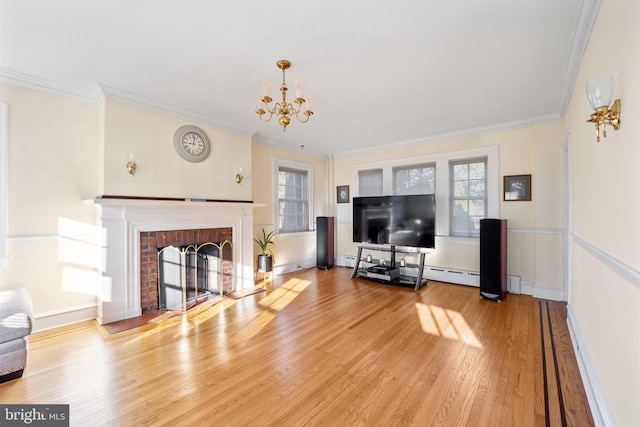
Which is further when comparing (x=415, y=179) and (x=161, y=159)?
(x=415, y=179)

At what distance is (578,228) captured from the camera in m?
2.58

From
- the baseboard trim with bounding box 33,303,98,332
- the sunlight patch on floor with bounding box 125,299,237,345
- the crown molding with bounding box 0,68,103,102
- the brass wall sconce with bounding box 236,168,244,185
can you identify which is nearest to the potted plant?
the sunlight patch on floor with bounding box 125,299,237,345

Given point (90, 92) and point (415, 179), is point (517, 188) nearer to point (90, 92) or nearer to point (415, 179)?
point (415, 179)

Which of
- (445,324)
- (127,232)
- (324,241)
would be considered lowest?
(445,324)

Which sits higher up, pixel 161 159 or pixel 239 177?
pixel 161 159

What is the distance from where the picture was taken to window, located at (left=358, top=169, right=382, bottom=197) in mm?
5582

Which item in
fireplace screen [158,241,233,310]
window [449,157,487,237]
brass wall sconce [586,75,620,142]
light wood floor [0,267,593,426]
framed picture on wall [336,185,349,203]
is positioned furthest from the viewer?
framed picture on wall [336,185,349,203]

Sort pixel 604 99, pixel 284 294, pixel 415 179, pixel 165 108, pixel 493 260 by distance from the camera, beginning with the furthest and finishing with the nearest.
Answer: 1. pixel 415 179
2. pixel 284 294
3. pixel 493 260
4. pixel 165 108
5. pixel 604 99

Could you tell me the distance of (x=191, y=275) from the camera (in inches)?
143

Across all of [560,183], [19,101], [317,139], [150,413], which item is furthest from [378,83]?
[19,101]

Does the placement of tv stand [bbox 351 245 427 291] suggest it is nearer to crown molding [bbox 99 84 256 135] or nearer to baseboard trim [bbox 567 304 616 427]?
baseboard trim [bbox 567 304 616 427]

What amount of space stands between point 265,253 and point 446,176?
343cm

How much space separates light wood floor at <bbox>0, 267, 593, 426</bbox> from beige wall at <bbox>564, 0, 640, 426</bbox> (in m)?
0.43

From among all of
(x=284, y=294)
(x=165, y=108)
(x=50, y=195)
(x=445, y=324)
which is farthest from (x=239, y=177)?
(x=445, y=324)
